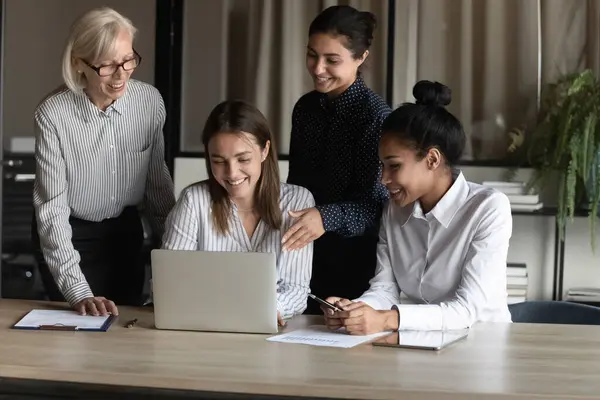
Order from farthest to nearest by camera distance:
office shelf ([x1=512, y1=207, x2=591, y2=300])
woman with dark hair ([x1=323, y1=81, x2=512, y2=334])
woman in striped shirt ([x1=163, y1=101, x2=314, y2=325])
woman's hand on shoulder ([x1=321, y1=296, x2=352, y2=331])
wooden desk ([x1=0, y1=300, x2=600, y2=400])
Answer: office shelf ([x1=512, y1=207, x2=591, y2=300])
woman in striped shirt ([x1=163, y1=101, x2=314, y2=325])
woman with dark hair ([x1=323, y1=81, x2=512, y2=334])
woman's hand on shoulder ([x1=321, y1=296, x2=352, y2=331])
wooden desk ([x1=0, y1=300, x2=600, y2=400])

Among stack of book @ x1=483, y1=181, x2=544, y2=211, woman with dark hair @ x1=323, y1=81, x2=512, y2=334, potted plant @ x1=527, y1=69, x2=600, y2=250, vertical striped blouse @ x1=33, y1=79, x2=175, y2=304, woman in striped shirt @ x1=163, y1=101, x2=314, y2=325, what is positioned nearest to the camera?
woman with dark hair @ x1=323, y1=81, x2=512, y2=334

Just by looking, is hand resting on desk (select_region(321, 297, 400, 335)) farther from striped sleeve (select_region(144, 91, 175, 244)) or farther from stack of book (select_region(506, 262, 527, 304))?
stack of book (select_region(506, 262, 527, 304))

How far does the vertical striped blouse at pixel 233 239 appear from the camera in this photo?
248 centimetres

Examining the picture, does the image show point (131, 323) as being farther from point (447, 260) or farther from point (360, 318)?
point (447, 260)

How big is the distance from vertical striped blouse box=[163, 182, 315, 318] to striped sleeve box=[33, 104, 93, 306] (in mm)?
265

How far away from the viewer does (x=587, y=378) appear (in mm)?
1855

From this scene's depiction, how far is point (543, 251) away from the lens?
436cm

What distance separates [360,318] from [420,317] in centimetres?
15

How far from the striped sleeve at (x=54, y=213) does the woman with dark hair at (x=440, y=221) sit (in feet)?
2.53

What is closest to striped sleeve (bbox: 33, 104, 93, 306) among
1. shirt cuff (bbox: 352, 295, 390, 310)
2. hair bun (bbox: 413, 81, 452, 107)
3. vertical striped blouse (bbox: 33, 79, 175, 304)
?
vertical striped blouse (bbox: 33, 79, 175, 304)

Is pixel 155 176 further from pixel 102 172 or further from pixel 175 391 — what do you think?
pixel 175 391

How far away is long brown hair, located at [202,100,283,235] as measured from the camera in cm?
247

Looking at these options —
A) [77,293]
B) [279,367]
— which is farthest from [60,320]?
[279,367]

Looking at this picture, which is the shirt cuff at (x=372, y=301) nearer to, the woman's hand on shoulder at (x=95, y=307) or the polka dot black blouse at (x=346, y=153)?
the polka dot black blouse at (x=346, y=153)
